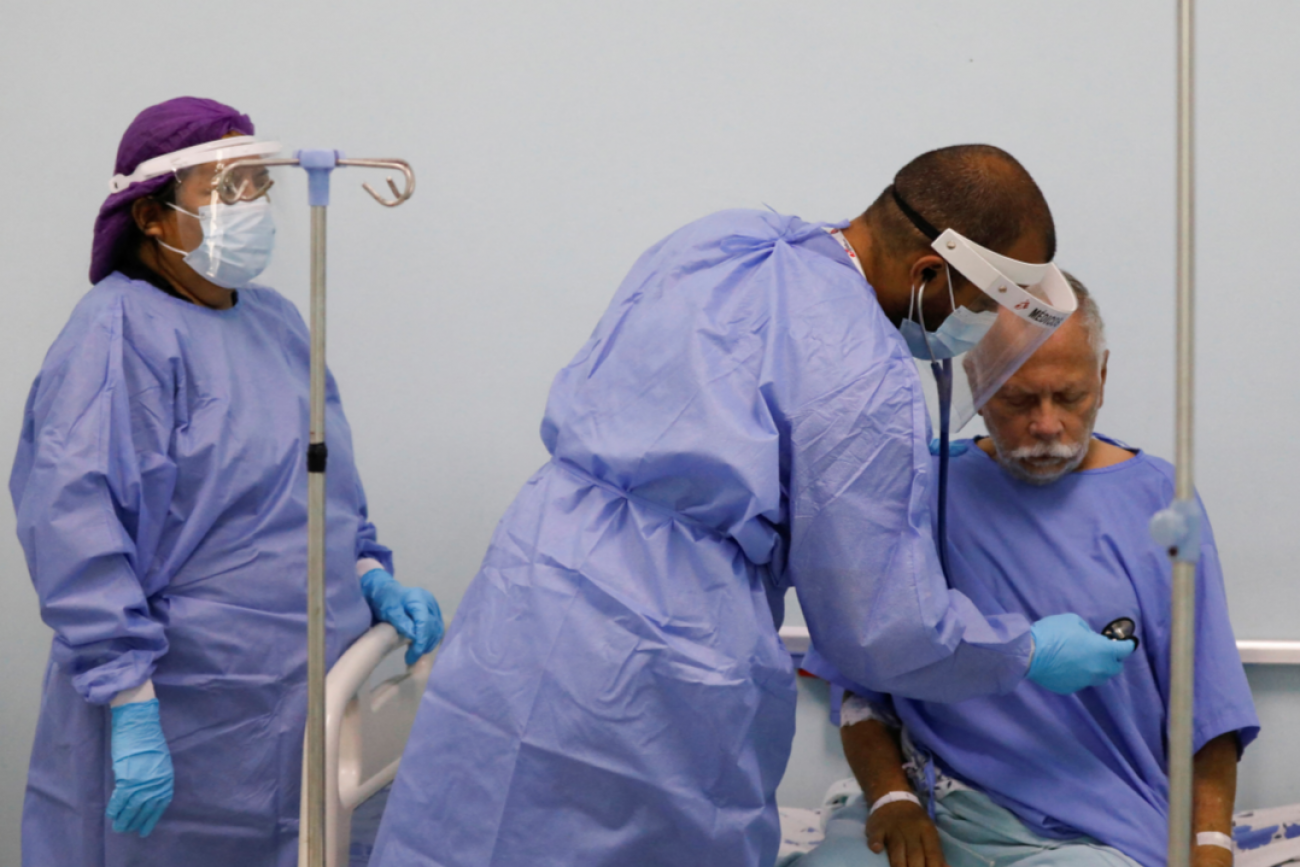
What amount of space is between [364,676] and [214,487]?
0.32m

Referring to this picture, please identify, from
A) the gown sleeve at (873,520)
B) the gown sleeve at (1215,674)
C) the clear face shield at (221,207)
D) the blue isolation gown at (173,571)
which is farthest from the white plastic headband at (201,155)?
the gown sleeve at (1215,674)

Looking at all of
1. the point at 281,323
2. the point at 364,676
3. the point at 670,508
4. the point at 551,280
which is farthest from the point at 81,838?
the point at 551,280

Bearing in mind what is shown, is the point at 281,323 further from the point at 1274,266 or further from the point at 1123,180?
the point at 1274,266

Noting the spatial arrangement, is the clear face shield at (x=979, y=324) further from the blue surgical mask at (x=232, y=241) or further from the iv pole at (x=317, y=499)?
the blue surgical mask at (x=232, y=241)

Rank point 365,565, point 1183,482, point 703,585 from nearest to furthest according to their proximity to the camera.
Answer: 1. point 1183,482
2. point 703,585
3. point 365,565

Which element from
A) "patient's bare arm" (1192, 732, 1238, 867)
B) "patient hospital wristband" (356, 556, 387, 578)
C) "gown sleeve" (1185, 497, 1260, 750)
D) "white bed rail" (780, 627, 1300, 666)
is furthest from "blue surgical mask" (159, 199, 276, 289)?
"white bed rail" (780, 627, 1300, 666)

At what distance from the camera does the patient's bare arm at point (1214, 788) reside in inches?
56.7

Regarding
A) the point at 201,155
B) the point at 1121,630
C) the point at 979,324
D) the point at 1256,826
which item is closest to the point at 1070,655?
the point at 1121,630

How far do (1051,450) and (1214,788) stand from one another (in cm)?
49

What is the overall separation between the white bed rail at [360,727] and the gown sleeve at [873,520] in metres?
0.63

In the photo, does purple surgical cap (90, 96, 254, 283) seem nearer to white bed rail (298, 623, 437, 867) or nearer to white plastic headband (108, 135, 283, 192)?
white plastic headband (108, 135, 283, 192)

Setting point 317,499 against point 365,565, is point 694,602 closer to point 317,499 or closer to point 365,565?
point 317,499

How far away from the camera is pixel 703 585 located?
1.14 meters

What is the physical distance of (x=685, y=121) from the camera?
1895mm
